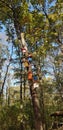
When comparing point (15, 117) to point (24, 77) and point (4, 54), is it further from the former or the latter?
point (4, 54)

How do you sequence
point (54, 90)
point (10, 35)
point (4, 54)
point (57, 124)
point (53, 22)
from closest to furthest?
point (57, 124) → point (53, 22) → point (10, 35) → point (4, 54) → point (54, 90)

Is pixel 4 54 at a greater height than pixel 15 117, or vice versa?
pixel 4 54

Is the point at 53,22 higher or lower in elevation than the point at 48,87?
higher

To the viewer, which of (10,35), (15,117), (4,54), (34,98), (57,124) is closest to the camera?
(34,98)

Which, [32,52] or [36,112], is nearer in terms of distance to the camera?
[36,112]

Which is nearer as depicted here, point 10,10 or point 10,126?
point 10,10

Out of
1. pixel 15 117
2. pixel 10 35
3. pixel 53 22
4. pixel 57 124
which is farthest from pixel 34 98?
pixel 10 35

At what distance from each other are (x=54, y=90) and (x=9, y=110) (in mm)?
14452

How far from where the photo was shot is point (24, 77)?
31.1 m

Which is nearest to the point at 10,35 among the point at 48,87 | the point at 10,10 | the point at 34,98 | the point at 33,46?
the point at 33,46

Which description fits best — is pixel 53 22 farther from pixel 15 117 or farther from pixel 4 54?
pixel 4 54

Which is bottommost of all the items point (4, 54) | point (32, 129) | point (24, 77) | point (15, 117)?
point (32, 129)

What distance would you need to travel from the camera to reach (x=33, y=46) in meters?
29.4

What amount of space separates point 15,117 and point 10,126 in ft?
4.91
